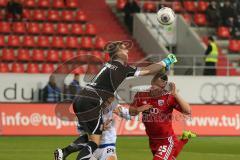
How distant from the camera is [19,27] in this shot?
99.9 ft

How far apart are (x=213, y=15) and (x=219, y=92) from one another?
213 inches

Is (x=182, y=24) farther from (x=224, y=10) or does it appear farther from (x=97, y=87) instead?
(x=97, y=87)

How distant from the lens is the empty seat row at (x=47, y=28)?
99.6ft

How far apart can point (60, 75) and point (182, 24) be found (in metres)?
19.9

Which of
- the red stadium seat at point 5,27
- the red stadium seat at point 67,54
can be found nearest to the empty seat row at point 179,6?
the red stadium seat at point 67,54

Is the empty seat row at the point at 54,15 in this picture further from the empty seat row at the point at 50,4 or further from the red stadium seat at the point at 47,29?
the red stadium seat at the point at 47,29

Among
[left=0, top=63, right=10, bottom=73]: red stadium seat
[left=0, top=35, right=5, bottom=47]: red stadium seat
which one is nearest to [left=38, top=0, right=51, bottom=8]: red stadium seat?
[left=0, top=35, right=5, bottom=47]: red stadium seat

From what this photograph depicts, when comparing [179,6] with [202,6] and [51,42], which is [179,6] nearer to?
[202,6]

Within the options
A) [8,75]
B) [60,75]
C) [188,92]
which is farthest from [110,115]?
[188,92]

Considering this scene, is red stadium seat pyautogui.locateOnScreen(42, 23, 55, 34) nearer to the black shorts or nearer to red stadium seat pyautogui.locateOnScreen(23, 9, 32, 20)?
Answer: red stadium seat pyautogui.locateOnScreen(23, 9, 32, 20)

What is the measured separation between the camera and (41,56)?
29812 millimetres

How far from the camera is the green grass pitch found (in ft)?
57.2

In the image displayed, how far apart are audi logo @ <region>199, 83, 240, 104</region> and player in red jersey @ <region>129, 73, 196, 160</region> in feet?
58.6

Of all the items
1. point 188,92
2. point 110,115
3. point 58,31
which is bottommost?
point 188,92
